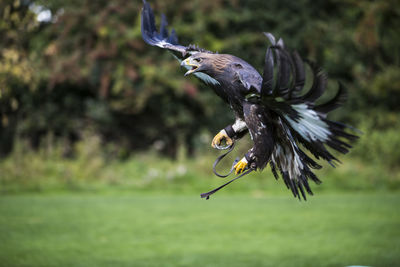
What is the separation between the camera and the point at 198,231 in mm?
6863

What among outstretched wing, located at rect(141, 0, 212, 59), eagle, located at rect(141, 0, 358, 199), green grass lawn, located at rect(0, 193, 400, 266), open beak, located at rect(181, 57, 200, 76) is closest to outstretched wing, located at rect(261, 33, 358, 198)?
eagle, located at rect(141, 0, 358, 199)

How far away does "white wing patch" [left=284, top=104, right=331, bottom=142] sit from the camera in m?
2.35

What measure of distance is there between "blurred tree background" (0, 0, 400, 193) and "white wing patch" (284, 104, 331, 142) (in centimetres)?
1079

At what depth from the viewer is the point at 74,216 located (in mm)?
7871

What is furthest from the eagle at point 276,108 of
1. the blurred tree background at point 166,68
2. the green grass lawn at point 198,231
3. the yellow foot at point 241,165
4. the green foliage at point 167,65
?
the green foliage at point 167,65

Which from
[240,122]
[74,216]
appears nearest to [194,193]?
[74,216]

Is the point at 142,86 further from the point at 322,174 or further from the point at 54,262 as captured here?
the point at 54,262

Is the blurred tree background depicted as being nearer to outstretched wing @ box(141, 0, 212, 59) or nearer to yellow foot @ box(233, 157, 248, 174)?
outstretched wing @ box(141, 0, 212, 59)

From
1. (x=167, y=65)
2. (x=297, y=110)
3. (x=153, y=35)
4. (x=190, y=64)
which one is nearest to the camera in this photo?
(x=297, y=110)

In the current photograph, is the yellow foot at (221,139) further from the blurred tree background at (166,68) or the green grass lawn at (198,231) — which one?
the blurred tree background at (166,68)

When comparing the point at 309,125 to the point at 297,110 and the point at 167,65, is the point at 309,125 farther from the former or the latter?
the point at 167,65

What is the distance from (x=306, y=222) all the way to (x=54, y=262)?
421 cm

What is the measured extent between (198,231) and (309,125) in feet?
Result: 15.6

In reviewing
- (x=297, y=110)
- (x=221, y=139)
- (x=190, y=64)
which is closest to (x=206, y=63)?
(x=190, y=64)
